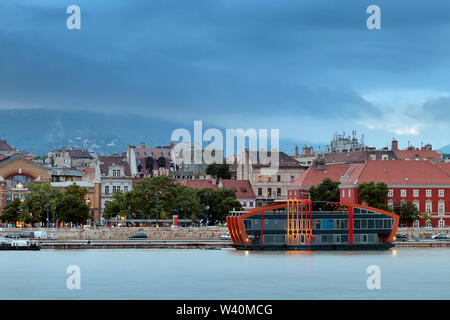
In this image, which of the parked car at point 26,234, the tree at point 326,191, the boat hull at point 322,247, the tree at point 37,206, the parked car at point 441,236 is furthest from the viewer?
the tree at point 326,191

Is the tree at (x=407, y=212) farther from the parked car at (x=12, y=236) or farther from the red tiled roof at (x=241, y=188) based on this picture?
the parked car at (x=12, y=236)

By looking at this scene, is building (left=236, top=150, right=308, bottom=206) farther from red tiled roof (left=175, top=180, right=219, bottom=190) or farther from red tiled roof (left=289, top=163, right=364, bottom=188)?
red tiled roof (left=289, top=163, right=364, bottom=188)

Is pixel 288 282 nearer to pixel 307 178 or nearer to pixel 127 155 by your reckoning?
pixel 307 178

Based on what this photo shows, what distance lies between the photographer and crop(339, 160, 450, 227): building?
124 m

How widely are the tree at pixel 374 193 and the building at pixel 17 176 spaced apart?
41.2 metres

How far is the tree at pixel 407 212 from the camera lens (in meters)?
120

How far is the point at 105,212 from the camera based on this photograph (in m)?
129

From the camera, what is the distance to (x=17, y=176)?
5399 inches

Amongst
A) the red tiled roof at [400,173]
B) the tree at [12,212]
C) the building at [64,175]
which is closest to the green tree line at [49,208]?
the tree at [12,212]

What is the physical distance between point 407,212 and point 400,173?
6.22 m

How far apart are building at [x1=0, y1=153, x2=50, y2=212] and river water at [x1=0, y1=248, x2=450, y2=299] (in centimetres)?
3769

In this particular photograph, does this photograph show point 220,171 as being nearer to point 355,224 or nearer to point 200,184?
point 200,184

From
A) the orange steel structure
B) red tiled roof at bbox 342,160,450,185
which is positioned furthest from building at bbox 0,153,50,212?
the orange steel structure

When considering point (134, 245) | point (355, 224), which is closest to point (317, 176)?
point (355, 224)
